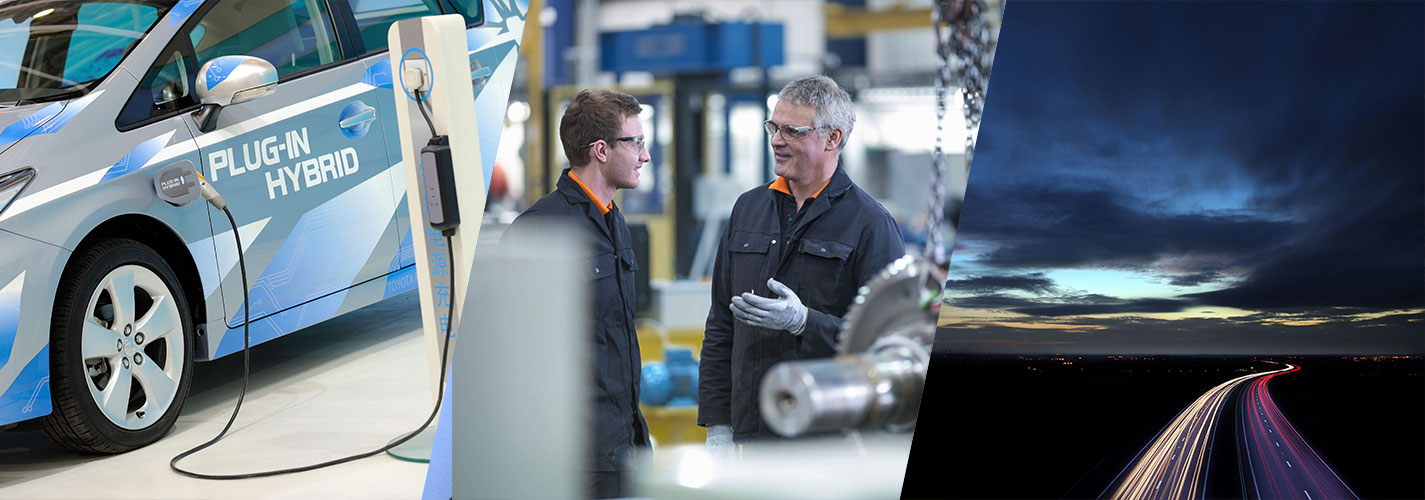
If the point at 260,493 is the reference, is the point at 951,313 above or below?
above

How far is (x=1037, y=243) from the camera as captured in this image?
1458 millimetres

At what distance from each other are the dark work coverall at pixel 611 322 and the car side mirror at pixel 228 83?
1.41 meters

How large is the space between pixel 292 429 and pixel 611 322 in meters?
1.66

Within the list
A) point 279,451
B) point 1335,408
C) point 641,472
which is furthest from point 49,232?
point 1335,408

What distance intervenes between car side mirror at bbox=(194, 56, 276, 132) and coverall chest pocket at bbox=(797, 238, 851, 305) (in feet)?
5.64

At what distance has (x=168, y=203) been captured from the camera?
2807 millimetres

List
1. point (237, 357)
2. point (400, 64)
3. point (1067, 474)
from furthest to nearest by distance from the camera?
point (237, 357) < point (400, 64) < point (1067, 474)

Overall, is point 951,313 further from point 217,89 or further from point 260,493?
point 217,89

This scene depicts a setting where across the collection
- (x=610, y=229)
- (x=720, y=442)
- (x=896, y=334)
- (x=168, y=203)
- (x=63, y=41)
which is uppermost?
(x=63, y=41)

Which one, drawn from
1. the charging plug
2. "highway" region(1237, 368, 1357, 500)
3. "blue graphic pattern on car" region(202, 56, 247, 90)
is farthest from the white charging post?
"highway" region(1237, 368, 1357, 500)

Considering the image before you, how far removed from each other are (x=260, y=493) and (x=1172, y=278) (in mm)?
1829

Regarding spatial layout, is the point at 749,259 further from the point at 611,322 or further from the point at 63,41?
the point at 63,41

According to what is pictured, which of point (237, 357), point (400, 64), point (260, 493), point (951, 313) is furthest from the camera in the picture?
point (237, 357)

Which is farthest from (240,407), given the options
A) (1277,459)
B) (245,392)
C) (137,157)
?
(1277,459)
